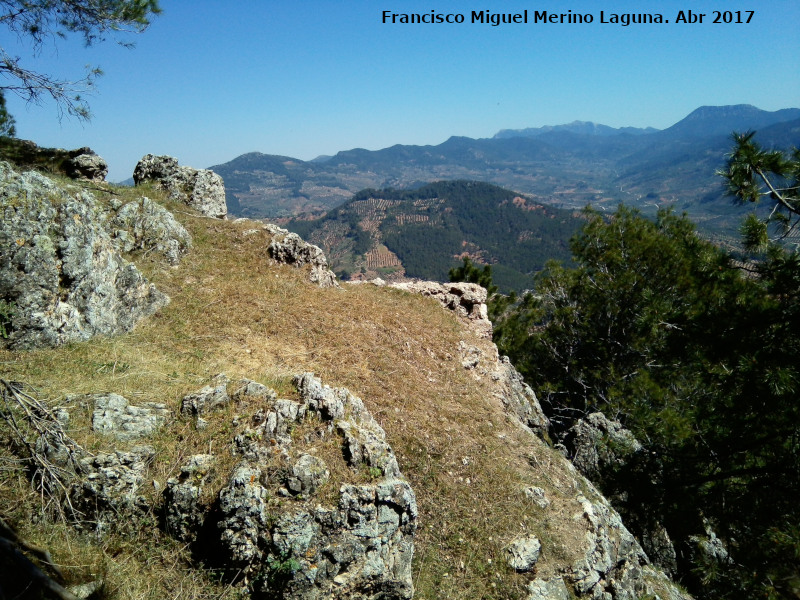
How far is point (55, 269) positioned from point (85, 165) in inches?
371

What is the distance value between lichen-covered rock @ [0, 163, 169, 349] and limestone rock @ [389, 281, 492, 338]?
10778 millimetres

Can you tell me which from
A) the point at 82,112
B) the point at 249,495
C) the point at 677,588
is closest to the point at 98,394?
the point at 249,495

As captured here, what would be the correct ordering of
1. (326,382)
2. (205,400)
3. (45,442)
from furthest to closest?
(326,382) → (205,400) → (45,442)

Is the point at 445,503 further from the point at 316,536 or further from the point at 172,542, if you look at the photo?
the point at 172,542

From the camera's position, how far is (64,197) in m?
8.66

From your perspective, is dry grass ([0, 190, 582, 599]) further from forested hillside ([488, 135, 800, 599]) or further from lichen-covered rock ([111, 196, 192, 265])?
forested hillside ([488, 135, 800, 599])

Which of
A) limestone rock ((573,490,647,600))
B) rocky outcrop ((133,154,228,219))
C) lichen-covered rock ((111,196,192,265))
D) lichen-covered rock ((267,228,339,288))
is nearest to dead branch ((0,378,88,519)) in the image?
lichen-covered rock ((111,196,192,265))

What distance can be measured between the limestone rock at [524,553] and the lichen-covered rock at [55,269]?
9.13 metres

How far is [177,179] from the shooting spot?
55.8 ft

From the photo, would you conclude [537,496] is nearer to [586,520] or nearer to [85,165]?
[586,520]

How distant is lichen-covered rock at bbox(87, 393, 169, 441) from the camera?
6242 millimetres

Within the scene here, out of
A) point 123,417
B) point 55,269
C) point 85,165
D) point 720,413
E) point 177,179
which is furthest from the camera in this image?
point 177,179

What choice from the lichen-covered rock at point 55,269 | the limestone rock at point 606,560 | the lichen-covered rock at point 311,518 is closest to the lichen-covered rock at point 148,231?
the lichen-covered rock at point 55,269

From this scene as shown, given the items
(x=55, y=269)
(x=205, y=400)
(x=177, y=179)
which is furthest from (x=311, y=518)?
(x=177, y=179)
